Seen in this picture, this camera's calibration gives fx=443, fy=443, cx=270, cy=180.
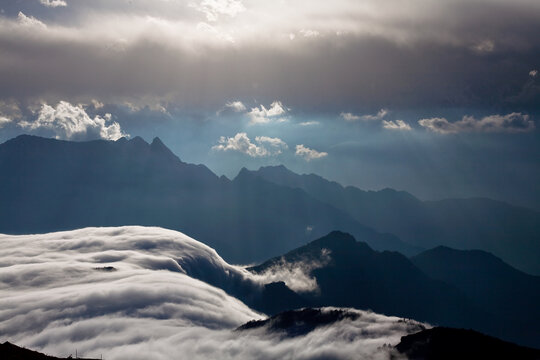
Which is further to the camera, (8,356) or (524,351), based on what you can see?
(524,351)

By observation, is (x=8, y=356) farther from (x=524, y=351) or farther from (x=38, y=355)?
(x=524, y=351)

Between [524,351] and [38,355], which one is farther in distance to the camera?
[524,351]

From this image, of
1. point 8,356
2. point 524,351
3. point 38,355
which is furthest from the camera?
point 524,351

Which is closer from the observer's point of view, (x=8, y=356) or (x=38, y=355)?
(x=8, y=356)

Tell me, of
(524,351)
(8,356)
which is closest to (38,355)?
(8,356)

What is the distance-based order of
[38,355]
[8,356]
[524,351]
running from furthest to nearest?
[524,351]
[38,355]
[8,356]
